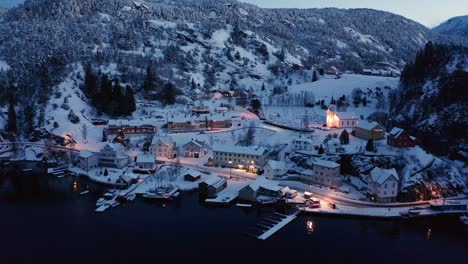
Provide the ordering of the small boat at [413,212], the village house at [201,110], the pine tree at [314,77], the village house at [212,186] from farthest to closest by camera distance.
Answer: the pine tree at [314,77] < the village house at [201,110] < the village house at [212,186] < the small boat at [413,212]

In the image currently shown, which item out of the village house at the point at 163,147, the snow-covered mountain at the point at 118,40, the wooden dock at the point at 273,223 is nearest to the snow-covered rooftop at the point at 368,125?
the wooden dock at the point at 273,223

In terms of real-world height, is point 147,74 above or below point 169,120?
above

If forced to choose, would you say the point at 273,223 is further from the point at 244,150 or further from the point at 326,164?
the point at 244,150

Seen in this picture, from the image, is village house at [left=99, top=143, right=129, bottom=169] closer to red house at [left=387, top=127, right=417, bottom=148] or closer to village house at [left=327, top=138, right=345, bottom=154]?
village house at [left=327, top=138, right=345, bottom=154]

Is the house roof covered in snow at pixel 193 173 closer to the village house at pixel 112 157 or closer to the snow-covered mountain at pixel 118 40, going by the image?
the village house at pixel 112 157

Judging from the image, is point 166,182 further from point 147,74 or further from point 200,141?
point 147,74

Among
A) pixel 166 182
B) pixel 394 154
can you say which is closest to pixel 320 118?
pixel 394 154
